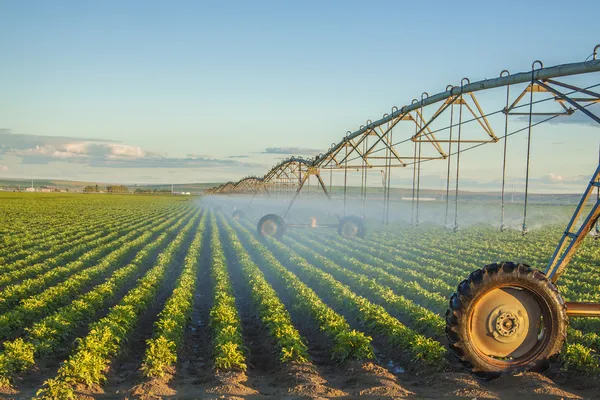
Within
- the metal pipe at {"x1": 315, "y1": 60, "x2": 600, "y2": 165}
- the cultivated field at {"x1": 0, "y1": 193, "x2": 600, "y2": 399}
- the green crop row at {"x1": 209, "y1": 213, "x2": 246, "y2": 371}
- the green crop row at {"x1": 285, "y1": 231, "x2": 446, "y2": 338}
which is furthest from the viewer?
the green crop row at {"x1": 285, "y1": 231, "x2": 446, "y2": 338}

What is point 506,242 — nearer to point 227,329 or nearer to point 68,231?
point 227,329

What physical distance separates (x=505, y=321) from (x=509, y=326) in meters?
0.09

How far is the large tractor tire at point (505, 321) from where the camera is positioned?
278 inches

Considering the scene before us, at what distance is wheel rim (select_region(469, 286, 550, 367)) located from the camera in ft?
23.8

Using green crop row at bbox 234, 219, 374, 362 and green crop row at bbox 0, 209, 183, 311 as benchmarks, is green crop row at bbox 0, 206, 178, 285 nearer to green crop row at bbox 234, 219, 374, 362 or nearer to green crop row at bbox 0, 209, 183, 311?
green crop row at bbox 0, 209, 183, 311

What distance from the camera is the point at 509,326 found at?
727 cm

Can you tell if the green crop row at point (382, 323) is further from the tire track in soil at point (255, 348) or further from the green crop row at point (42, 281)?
the green crop row at point (42, 281)

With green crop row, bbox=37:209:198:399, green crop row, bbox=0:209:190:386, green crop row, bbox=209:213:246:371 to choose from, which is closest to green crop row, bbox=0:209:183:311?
green crop row, bbox=0:209:190:386

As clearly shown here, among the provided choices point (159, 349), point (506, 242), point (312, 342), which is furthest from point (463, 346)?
point (506, 242)

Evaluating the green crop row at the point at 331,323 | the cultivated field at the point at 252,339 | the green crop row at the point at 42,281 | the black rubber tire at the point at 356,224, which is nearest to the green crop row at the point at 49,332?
the cultivated field at the point at 252,339

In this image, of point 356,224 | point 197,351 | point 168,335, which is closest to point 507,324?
point 197,351

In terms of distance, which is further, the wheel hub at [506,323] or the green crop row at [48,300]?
the green crop row at [48,300]

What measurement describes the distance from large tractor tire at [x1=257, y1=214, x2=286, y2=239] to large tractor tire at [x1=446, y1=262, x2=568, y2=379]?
2139 centimetres

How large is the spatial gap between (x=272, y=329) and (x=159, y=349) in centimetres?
232
